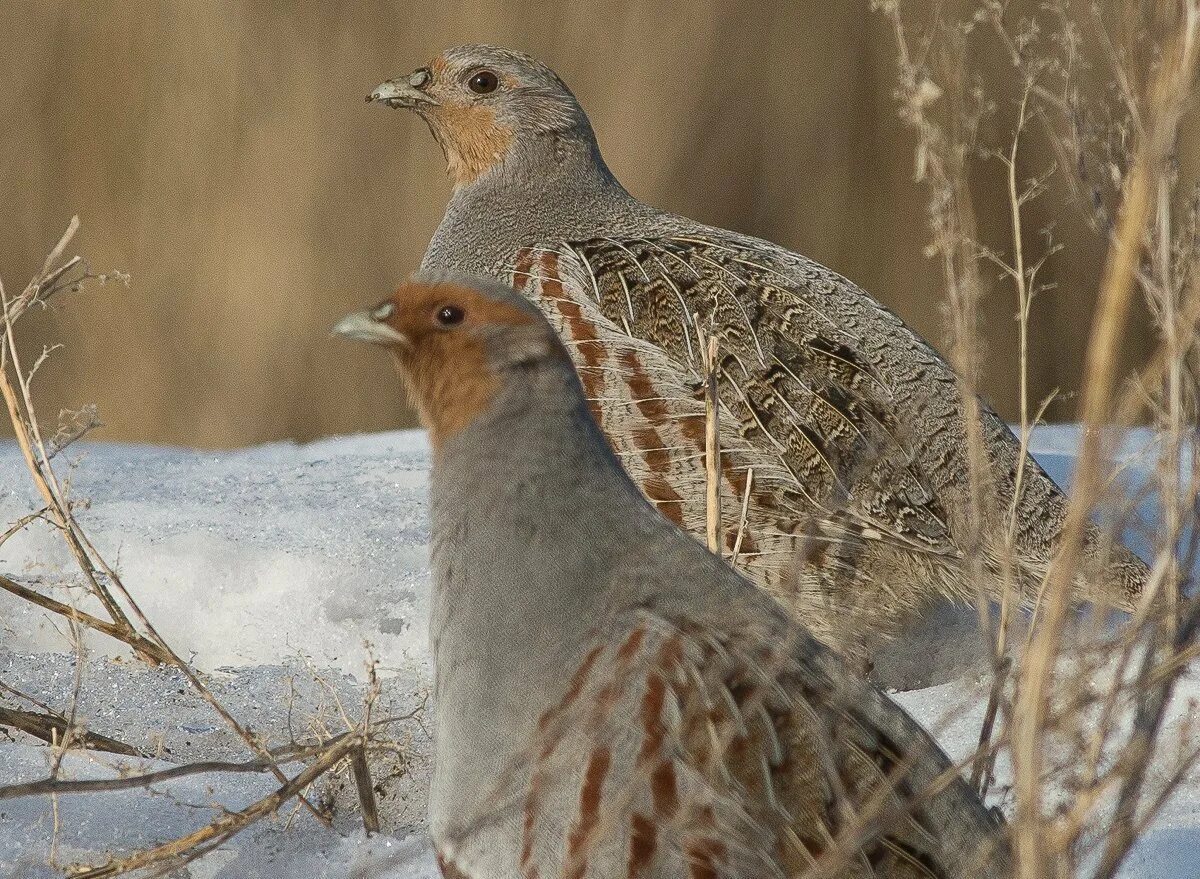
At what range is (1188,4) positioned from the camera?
1.61 m

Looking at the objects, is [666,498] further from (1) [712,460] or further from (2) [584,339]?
(1) [712,460]

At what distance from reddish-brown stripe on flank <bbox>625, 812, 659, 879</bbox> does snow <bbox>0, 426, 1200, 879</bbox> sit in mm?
271

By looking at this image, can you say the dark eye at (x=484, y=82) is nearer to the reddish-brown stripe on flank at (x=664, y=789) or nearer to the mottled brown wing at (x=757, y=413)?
the mottled brown wing at (x=757, y=413)

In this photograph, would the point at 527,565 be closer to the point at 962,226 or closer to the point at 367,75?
the point at 962,226

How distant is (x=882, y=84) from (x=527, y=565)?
5512mm

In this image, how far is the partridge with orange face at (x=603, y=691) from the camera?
5.84 feet

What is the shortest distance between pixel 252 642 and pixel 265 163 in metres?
3.64

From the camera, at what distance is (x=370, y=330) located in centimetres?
214

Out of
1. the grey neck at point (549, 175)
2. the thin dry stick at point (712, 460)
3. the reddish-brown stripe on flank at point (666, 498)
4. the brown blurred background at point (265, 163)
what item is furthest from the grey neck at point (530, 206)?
the brown blurred background at point (265, 163)

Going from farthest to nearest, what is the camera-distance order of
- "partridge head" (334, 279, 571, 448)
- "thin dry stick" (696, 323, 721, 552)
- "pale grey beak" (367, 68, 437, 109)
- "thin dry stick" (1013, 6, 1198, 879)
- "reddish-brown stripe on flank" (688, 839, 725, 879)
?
"pale grey beak" (367, 68, 437, 109), "thin dry stick" (696, 323, 721, 552), "partridge head" (334, 279, 571, 448), "reddish-brown stripe on flank" (688, 839, 725, 879), "thin dry stick" (1013, 6, 1198, 879)

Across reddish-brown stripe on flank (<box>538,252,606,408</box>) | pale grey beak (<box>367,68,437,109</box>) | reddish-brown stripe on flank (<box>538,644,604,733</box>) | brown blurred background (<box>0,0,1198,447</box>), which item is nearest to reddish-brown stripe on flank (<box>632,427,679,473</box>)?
reddish-brown stripe on flank (<box>538,252,606,408</box>)

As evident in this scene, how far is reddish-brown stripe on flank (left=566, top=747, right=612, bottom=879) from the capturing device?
177 centimetres

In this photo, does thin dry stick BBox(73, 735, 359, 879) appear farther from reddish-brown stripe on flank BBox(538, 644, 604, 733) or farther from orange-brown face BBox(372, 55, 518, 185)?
orange-brown face BBox(372, 55, 518, 185)

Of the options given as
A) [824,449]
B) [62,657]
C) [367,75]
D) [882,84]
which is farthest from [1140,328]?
[62,657]
